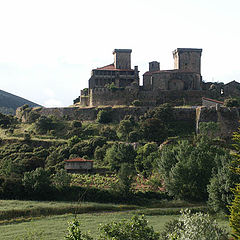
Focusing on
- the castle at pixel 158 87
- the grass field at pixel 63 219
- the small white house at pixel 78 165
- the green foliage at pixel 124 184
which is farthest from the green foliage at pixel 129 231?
the castle at pixel 158 87

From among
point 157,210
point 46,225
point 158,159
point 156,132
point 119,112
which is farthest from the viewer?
point 119,112

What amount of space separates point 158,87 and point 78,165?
25.2 metres

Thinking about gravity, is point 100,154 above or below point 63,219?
above

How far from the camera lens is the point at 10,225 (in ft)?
116

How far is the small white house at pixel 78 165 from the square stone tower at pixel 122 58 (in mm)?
31025

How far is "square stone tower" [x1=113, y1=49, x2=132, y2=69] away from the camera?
81812 mm

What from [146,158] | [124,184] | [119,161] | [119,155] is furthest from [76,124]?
[124,184]

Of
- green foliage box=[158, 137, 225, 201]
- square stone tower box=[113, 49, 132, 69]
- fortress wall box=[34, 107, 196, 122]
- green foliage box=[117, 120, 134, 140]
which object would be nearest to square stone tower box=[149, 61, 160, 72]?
square stone tower box=[113, 49, 132, 69]

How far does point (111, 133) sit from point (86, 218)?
28.6 meters

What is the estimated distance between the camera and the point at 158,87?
7375 centimetres

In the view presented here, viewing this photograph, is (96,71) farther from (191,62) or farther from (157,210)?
(157,210)

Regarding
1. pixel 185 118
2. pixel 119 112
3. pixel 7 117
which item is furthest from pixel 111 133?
pixel 7 117

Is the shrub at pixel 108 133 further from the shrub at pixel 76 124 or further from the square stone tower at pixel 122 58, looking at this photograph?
the square stone tower at pixel 122 58

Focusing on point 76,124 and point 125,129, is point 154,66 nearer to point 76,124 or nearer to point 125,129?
point 76,124
